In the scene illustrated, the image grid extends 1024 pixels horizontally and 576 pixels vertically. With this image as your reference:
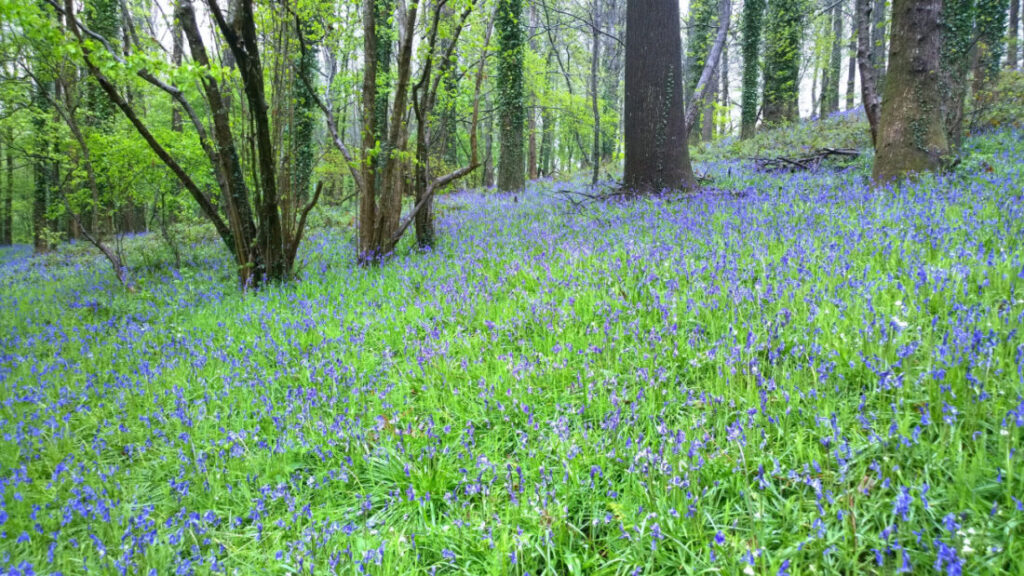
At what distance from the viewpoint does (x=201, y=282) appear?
7820 millimetres

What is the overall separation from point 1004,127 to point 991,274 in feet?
39.0

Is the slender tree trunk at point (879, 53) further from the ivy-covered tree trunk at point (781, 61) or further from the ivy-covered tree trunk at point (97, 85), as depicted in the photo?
the ivy-covered tree trunk at point (97, 85)

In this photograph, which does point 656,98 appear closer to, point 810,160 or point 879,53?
point 810,160

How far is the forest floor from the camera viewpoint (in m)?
1.88

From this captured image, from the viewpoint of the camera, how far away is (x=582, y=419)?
109 inches

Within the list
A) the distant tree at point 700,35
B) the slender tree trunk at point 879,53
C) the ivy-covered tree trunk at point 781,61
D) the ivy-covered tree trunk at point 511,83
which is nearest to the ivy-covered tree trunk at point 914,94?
the slender tree trunk at point 879,53

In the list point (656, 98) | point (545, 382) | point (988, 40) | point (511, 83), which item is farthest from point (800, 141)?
point (545, 382)

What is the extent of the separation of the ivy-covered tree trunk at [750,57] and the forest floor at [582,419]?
1737cm

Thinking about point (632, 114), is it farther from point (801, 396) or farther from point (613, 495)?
point (613, 495)

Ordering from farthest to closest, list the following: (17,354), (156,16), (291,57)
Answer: (156,16)
(291,57)
(17,354)

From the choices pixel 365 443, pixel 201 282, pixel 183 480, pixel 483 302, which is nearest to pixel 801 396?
pixel 365 443

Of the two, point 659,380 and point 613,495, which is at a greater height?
point 659,380

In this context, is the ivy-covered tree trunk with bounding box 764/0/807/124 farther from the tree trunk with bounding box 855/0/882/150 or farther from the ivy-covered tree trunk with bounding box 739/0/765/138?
the tree trunk with bounding box 855/0/882/150

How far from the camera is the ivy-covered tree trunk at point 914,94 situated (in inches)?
250
